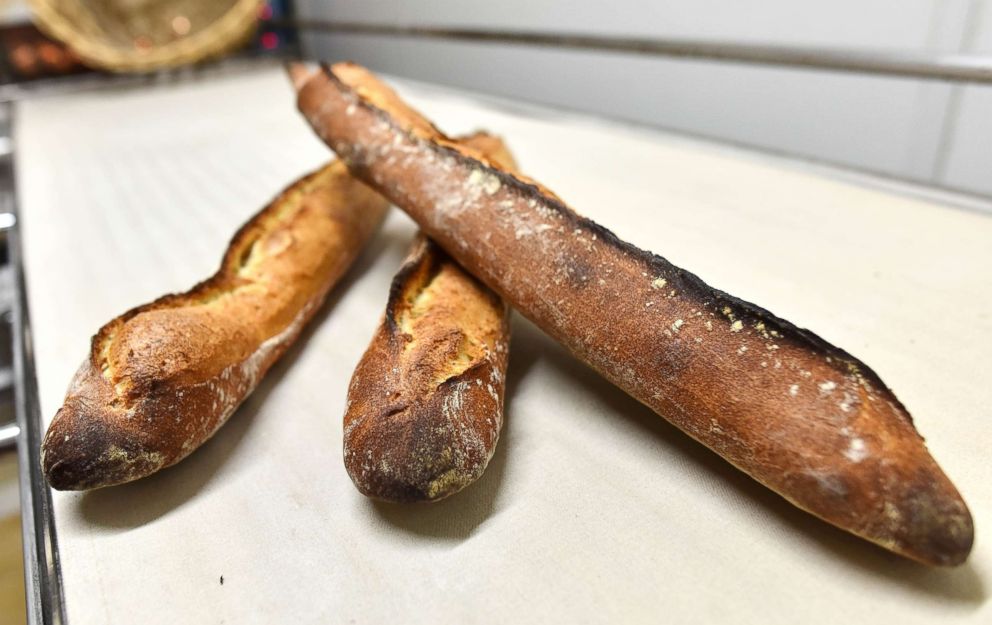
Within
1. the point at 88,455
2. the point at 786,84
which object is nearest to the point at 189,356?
the point at 88,455

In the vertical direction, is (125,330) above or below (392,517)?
above

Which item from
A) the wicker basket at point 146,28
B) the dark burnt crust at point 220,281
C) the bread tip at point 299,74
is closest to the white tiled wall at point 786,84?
the wicker basket at point 146,28

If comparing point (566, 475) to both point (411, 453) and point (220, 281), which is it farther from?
point (220, 281)

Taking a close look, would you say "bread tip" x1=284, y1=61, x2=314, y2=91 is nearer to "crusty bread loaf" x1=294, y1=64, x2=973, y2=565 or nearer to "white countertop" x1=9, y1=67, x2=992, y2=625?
"white countertop" x1=9, y1=67, x2=992, y2=625

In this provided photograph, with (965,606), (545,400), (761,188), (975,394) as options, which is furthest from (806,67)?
(965,606)

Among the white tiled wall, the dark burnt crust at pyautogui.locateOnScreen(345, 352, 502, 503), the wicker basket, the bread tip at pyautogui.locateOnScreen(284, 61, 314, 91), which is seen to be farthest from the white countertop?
the wicker basket

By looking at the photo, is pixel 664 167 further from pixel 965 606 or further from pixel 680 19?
pixel 965 606
